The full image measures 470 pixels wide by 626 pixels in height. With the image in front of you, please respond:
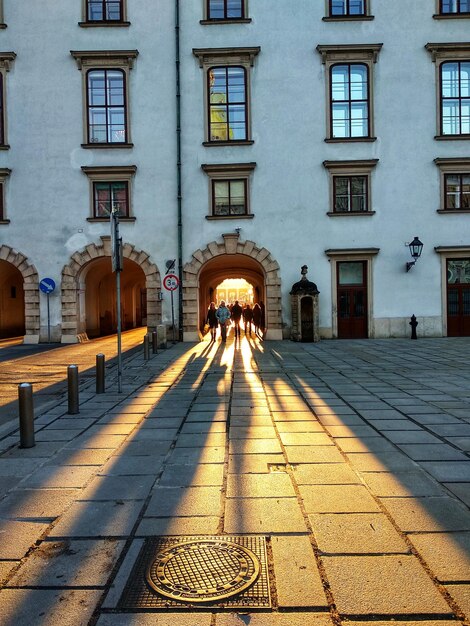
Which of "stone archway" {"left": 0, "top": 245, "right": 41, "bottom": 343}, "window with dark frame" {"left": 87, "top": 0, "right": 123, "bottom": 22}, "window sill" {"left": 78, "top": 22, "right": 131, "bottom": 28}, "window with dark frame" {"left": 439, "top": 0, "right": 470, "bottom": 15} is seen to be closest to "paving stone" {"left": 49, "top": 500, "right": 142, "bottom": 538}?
"stone archway" {"left": 0, "top": 245, "right": 41, "bottom": 343}

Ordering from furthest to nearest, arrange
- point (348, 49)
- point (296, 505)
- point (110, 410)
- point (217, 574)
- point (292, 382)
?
point (348, 49) < point (292, 382) < point (110, 410) < point (296, 505) < point (217, 574)

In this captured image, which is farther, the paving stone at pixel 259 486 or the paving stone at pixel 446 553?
the paving stone at pixel 259 486

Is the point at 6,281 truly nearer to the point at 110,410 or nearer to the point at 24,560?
the point at 110,410

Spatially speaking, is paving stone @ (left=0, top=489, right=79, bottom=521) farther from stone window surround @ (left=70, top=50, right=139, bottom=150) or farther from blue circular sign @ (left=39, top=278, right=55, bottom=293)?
stone window surround @ (left=70, top=50, right=139, bottom=150)

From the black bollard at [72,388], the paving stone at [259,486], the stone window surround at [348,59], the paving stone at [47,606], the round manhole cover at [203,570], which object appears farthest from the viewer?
the stone window surround at [348,59]

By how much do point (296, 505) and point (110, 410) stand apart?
4.37m

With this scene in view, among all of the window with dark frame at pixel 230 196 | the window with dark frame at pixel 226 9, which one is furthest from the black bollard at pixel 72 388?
the window with dark frame at pixel 226 9

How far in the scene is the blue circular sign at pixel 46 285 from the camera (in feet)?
65.8

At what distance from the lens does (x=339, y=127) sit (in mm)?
20359

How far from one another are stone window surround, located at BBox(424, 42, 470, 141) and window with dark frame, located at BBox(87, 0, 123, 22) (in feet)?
40.7

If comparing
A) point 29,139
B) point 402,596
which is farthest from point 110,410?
point 29,139

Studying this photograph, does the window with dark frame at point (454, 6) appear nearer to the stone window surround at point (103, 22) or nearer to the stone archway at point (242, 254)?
the stone archway at point (242, 254)

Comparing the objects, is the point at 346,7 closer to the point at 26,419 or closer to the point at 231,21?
the point at 231,21

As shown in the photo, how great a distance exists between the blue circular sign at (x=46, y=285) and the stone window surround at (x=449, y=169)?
51.3 ft
